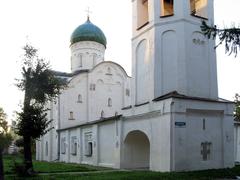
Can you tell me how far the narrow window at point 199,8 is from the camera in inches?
918

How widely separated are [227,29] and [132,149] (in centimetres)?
1414

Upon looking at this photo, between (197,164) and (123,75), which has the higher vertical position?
(123,75)

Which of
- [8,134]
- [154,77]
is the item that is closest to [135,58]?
[154,77]

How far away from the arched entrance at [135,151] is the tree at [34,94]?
549 centimetres

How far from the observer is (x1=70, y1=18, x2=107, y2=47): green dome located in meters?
42.6

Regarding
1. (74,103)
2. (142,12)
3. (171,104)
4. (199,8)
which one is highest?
(142,12)

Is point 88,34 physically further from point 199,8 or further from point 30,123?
point 30,123

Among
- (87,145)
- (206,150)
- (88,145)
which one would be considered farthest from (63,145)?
(206,150)

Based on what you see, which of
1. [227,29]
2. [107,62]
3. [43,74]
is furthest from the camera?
[107,62]

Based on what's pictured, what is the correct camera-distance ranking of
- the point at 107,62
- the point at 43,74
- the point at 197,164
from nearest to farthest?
the point at 197,164 < the point at 43,74 < the point at 107,62

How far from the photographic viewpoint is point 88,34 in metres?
42.6

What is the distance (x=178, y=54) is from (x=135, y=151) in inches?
278

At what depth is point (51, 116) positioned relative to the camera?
42.4m

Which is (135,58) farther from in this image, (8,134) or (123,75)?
(8,134)
